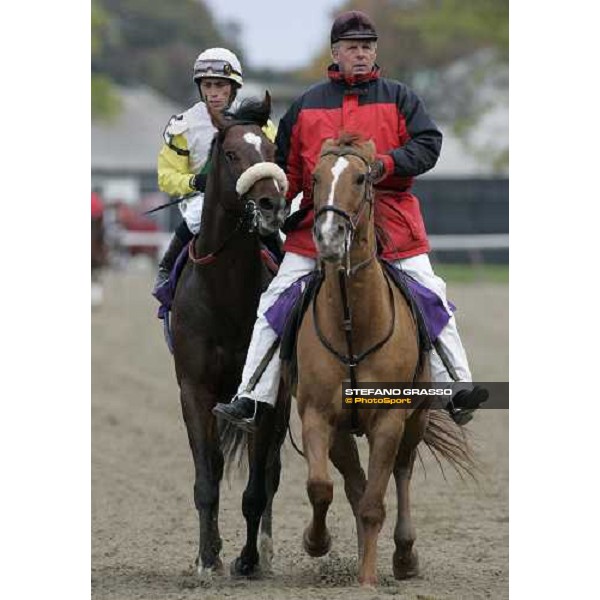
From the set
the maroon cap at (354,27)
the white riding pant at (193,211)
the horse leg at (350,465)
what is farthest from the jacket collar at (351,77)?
the horse leg at (350,465)

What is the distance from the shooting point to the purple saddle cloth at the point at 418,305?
745cm

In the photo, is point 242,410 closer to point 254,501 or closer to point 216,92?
point 254,501

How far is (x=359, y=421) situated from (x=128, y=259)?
32693 mm

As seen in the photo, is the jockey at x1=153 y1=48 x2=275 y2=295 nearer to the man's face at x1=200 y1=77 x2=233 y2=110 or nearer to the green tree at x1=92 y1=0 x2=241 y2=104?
the man's face at x1=200 y1=77 x2=233 y2=110

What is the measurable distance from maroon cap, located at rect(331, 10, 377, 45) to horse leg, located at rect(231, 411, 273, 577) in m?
2.08

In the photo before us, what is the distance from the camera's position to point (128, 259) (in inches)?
1548

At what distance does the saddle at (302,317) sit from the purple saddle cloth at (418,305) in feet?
0.10

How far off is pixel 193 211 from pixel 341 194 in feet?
6.86

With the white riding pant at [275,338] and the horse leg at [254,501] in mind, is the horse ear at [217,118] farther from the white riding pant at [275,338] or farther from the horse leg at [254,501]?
the horse leg at [254,501]

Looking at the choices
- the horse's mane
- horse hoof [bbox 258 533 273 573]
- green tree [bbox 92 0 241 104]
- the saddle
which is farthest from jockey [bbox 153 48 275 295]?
green tree [bbox 92 0 241 104]

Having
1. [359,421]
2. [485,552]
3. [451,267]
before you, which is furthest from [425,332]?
[451,267]

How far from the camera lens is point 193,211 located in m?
8.42

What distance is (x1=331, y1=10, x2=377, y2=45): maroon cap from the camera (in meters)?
7.32
